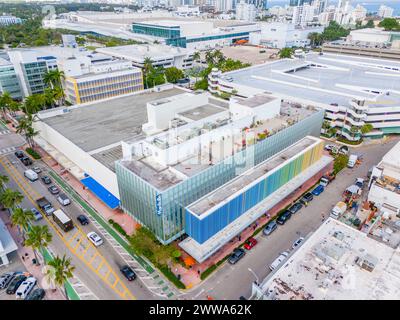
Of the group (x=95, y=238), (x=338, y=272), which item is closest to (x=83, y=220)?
(x=95, y=238)

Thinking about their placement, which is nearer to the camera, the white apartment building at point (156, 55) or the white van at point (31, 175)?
the white van at point (31, 175)

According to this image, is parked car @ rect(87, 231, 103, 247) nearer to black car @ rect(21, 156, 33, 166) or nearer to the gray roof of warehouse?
the gray roof of warehouse

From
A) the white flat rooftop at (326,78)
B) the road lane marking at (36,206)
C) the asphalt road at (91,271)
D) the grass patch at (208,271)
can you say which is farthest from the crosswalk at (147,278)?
the white flat rooftop at (326,78)

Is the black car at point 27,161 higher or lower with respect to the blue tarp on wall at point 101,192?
lower

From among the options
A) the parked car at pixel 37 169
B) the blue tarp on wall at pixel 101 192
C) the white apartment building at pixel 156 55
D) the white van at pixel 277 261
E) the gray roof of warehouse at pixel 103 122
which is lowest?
the parked car at pixel 37 169

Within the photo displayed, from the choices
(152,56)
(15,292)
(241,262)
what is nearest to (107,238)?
(15,292)

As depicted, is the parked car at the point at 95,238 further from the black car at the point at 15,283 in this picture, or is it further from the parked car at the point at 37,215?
the parked car at the point at 37,215
